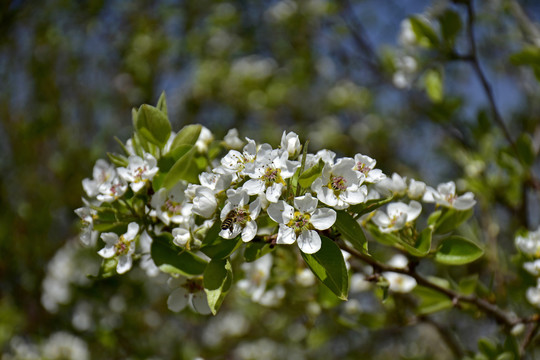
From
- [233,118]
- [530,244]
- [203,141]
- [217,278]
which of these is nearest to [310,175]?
[217,278]

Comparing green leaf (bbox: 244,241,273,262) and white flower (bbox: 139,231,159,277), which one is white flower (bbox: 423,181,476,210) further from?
white flower (bbox: 139,231,159,277)

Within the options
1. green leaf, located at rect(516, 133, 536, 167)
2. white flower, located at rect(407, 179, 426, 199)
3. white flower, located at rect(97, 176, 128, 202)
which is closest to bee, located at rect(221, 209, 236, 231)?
white flower, located at rect(97, 176, 128, 202)

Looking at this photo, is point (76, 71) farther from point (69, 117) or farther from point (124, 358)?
point (124, 358)

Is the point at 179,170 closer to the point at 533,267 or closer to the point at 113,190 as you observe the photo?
the point at 113,190

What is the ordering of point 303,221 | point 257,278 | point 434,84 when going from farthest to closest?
point 434,84 < point 257,278 < point 303,221

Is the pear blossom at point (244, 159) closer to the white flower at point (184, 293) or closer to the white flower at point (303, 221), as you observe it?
the white flower at point (303, 221)
